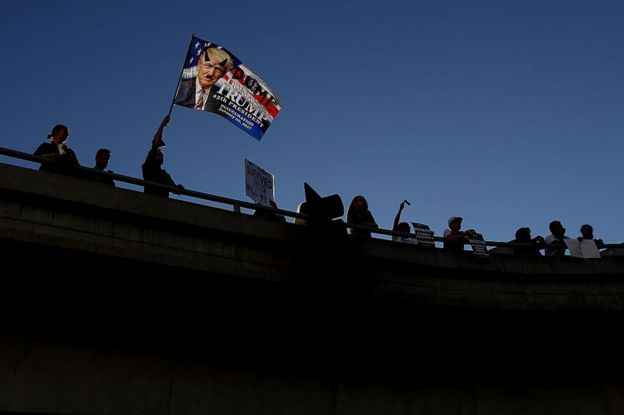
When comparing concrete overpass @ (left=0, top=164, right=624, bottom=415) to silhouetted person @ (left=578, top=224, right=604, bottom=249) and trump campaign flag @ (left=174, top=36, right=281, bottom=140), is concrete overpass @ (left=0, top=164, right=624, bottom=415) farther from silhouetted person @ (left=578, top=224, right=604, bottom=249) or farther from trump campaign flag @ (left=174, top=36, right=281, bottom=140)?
trump campaign flag @ (left=174, top=36, right=281, bottom=140)

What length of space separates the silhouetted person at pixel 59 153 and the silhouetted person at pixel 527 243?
829cm

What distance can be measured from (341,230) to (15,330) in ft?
17.8

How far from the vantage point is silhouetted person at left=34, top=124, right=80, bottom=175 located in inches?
431

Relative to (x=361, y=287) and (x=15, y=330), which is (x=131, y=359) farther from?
(x=361, y=287)

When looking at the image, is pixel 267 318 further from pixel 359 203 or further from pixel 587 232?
pixel 587 232

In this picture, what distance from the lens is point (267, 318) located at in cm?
1210

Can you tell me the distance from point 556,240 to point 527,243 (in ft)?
2.60

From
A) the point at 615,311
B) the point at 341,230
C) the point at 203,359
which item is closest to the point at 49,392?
the point at 203,359

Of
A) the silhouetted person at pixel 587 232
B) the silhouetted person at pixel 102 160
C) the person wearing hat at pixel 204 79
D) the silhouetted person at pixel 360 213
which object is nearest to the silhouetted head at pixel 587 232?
the silhouetted person at pixel 587 232

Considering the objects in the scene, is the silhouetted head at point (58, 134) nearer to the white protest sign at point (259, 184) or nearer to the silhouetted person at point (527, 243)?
the white protest sign at point (259, 184)

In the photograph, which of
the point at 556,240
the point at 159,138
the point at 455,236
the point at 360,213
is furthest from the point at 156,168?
the point at 556,240

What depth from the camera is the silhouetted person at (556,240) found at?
49.2 ft

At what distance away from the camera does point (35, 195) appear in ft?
33.7

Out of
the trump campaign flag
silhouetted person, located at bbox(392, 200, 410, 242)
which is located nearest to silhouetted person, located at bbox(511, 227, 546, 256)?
silhouetted person, located at bbox(392, 200, 410, 242)
